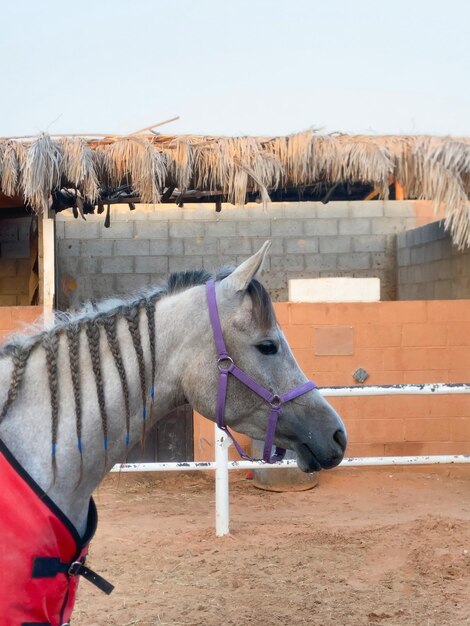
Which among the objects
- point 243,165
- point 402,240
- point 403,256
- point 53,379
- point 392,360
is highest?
point 243,165

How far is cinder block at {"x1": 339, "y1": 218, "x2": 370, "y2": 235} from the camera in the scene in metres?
9.83

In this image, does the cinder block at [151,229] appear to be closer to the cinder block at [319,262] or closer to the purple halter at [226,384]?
the cinder block at [319,262]

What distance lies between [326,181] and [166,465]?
3.63 m

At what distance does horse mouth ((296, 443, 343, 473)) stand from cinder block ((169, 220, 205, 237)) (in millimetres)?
7526

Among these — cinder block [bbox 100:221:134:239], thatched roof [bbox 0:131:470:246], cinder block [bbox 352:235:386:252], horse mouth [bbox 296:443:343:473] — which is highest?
thatched roof [bbox 0:131:470:246]

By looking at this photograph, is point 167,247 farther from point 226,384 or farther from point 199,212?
point 226,384

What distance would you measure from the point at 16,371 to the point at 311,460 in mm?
942

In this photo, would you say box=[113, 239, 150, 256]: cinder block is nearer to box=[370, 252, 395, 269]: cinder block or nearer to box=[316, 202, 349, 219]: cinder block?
box=[316, 202, 349, 219]: cinder block

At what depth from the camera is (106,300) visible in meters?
2.30

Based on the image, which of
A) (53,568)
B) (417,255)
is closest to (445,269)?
(417,255)


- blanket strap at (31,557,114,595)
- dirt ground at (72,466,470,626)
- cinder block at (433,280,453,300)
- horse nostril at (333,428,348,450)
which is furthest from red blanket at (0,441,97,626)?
cinder block at (433,280,453,300)

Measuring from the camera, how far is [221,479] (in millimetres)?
4914

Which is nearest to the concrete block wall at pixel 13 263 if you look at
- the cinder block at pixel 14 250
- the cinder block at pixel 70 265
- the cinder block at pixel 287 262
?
the cinder block at pixel 14 250

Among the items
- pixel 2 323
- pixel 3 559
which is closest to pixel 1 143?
pixel 2 323
